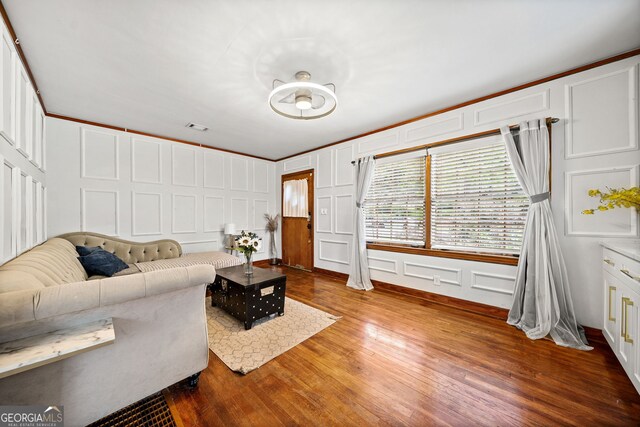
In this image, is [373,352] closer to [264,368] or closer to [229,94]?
[264,368]

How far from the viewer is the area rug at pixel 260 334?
2113 mm

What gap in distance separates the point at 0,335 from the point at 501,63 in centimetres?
407

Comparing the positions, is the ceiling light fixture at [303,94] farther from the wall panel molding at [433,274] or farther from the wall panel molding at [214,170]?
the wall panel molding at [214,170]

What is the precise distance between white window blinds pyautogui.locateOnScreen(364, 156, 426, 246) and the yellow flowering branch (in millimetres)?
Result: 1756

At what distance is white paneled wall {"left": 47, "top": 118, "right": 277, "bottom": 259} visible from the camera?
11.8 ft

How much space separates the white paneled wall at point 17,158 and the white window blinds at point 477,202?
4403 millimetres

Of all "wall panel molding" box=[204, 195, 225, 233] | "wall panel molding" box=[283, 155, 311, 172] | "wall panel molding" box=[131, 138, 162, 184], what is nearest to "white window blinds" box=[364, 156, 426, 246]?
"wall panel molding" box=[283, 155, 311, 172]

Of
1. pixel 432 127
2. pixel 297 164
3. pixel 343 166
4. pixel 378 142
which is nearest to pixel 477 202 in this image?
pixel 432 127

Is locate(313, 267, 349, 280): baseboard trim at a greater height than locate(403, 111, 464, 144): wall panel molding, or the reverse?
locate(403, 111, 464, 144): wall panel molding

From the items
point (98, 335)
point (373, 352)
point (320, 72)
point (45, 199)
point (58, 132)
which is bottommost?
point (373, 352)

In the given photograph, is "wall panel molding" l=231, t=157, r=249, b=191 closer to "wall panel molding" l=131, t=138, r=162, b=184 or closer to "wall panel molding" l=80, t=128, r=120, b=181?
"wall panel molding" l=131, t=138, r=162, b=184

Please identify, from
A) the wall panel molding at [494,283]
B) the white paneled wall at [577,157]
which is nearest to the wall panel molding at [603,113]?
the white paneled wall at [577,157]

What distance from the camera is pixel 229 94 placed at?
2912mm

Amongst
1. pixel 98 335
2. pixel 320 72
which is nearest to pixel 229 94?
pixel 320 72
